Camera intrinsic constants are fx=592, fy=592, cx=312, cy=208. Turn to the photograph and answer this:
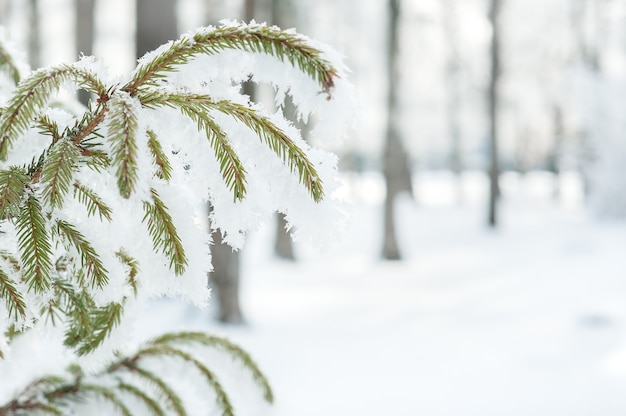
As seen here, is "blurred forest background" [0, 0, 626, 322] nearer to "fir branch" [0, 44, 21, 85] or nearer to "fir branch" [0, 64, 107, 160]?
"fir branch" [0, 44, 21, 85]

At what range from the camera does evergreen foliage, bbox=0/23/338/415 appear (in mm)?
1112

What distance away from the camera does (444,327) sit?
6.62 metres

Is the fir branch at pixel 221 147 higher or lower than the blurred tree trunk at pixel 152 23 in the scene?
lower

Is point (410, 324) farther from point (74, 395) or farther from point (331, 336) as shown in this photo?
point (74, 395)

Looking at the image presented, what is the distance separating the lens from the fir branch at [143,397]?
1879 millimetres

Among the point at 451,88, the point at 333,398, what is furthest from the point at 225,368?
the point at 451,88

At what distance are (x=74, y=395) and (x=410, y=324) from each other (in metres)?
5.31

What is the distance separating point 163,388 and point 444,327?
16.9 feet

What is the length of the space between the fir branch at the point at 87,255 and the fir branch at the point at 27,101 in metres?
0.20

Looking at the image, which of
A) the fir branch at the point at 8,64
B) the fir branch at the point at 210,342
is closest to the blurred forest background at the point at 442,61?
the fir branch at the point at 210,342

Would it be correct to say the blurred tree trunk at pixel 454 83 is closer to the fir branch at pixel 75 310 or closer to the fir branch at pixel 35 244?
the fir branch at pixel 75 310

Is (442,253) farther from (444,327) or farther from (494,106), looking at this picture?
(444,327)

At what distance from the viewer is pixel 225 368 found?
6.81ft

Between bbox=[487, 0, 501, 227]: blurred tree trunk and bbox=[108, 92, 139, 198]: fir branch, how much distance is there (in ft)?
42.9
